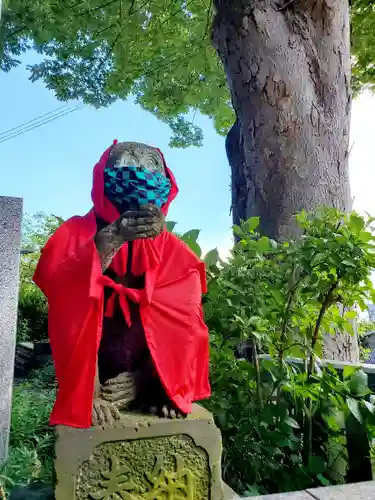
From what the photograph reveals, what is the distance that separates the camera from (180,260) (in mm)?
1512

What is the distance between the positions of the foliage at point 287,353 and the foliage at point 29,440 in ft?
2.75

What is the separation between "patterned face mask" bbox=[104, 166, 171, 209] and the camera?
1.35 metres

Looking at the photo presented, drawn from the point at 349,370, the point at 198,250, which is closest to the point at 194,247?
the point at 198,250

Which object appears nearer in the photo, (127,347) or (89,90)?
(127,347)

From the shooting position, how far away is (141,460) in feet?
4.29

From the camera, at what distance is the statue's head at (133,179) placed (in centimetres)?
135

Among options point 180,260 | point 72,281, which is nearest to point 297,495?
point 180,260

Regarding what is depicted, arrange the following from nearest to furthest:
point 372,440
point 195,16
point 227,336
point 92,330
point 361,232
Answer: point 92,330 → point 361,232 → point 372,440 → point 227,336 → point 195,16

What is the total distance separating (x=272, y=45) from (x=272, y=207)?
42.7 inches

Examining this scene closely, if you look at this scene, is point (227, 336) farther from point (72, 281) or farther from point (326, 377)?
point (72, 281)

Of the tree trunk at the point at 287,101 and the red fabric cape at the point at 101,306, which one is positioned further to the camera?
the tree trunk at the point at 287,101

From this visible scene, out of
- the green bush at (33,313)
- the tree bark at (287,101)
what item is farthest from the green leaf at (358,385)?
the green bush at (33,313)

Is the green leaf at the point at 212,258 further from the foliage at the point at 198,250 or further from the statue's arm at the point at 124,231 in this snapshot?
the statue's arm at the point at 124,231

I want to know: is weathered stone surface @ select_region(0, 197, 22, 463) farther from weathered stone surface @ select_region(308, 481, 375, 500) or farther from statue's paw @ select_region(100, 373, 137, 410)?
weathered stone surface @ select_region(308, 481, 375, 500)
